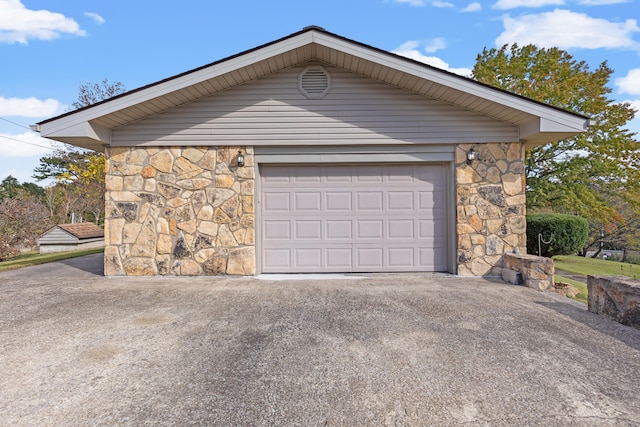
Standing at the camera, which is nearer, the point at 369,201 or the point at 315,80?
the point at 315,80

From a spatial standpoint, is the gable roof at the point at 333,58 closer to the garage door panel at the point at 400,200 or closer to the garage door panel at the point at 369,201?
the garage door panel at the point at 400,200

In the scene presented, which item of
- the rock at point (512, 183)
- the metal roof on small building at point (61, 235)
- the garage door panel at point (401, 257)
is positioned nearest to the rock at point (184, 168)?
the garage door panel at point (401, 257)

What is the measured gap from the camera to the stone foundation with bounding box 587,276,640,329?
3772 millimetres

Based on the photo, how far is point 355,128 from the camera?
6.39 meters

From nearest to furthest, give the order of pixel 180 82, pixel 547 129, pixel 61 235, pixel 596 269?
pixel 547 129, pixel 180 82, pixel 596 269, pixel 61 235

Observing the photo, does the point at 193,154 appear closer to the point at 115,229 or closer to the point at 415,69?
the point at 115,229

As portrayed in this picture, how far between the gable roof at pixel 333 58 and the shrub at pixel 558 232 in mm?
4562

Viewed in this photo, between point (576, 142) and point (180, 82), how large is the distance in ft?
42.9

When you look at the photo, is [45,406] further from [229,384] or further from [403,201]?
[403,201]

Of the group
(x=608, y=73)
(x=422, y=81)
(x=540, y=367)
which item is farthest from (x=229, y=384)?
(x=608, y=73)

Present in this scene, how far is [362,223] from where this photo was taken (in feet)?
21.6

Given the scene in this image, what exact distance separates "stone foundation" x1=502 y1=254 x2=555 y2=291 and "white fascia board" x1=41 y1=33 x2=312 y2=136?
5.34 metres

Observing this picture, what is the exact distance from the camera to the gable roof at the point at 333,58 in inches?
223

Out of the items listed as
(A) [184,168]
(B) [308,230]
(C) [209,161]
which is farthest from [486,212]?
(A) [184,168]
